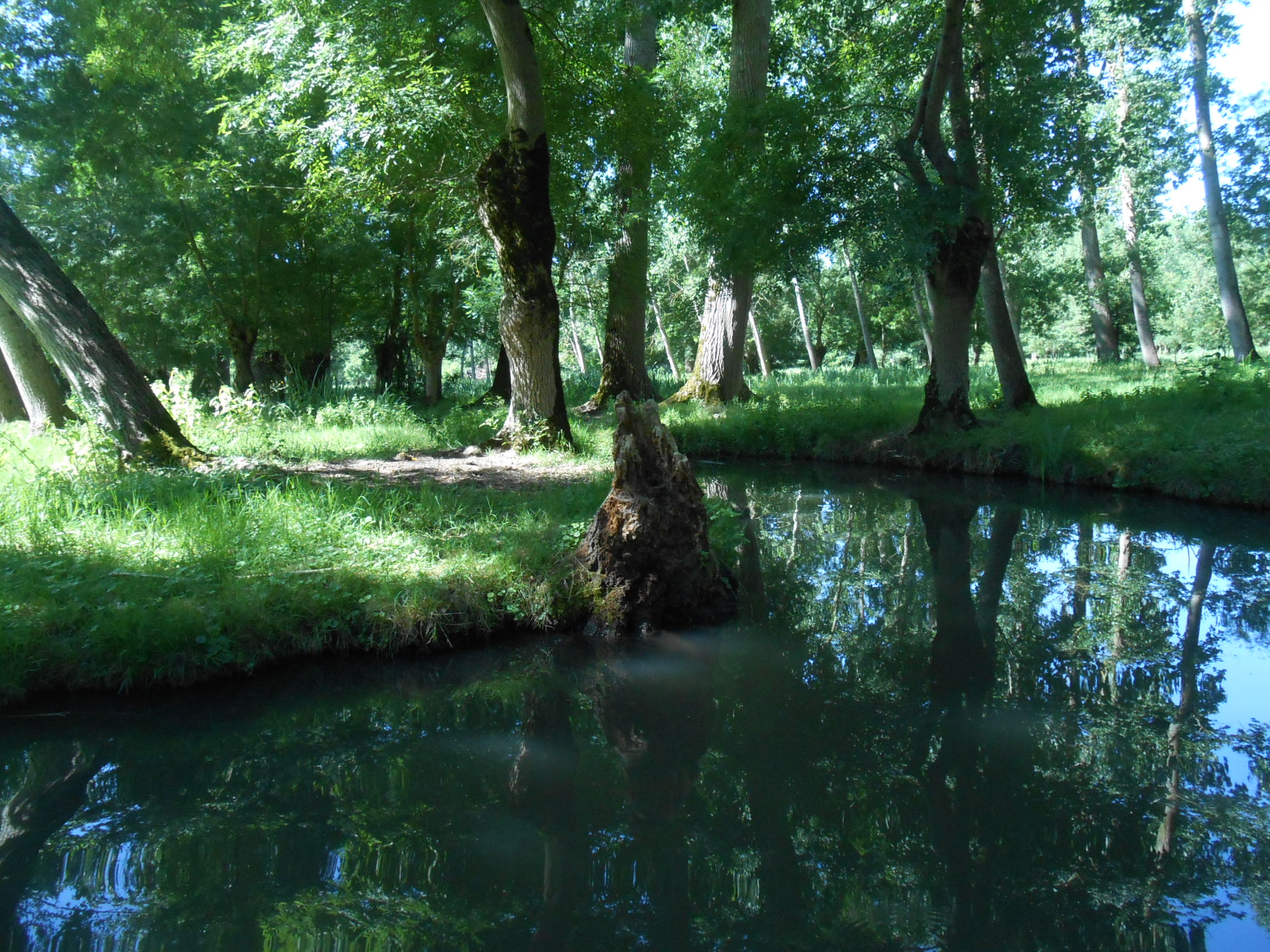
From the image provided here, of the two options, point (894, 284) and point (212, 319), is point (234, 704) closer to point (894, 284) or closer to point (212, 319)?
point (894, 284)

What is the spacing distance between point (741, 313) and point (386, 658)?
43.4 ft

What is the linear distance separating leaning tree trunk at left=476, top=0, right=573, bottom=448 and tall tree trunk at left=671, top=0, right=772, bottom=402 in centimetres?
405

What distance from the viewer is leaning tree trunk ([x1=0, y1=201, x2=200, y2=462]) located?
815 centimetres

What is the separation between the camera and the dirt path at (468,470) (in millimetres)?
8578

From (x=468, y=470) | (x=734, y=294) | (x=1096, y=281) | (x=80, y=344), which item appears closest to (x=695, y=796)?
(x=468, y=470)

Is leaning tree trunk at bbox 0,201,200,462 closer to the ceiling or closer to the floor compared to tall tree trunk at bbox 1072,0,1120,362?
closer to the floor

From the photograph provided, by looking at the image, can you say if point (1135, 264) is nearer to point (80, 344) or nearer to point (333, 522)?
point (333, 522)

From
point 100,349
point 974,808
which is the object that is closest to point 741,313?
point 100,349

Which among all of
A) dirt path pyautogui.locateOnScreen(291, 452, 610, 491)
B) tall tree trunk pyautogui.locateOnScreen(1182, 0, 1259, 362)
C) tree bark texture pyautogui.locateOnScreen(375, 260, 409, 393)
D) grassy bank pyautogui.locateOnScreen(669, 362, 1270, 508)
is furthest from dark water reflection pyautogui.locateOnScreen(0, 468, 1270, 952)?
tree bark texture pyautogui.locateOnScreen(375, 260, 409, 393)

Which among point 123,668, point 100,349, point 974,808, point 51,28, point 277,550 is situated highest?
point 51,28

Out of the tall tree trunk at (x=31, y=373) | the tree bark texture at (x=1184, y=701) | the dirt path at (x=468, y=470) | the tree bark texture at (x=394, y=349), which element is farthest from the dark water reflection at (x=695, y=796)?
the tree bark texture at (x=394, y=349)

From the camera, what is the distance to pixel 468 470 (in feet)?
30.6

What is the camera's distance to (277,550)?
592 centimetres

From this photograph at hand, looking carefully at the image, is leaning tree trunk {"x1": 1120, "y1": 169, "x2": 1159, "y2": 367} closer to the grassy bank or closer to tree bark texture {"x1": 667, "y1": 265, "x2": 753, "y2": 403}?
the grassy bank
